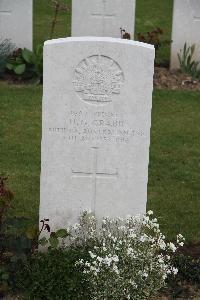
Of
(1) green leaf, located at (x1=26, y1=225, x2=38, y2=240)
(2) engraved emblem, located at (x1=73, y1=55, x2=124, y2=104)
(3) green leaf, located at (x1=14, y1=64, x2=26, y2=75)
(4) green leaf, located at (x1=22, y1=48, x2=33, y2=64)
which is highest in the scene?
(2) engraved emblem, located at (x1=73, y1=55, x2=124, y2=104)

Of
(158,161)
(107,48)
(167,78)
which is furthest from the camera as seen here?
(167,78)

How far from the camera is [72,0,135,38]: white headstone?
38.6 ft

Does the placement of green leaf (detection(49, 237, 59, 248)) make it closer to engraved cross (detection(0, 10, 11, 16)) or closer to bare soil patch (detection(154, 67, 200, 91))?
bare soil patch (detection(154, 67, 200, 91))

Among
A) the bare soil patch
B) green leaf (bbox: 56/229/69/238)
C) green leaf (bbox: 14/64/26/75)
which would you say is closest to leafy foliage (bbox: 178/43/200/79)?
the bare soil patch

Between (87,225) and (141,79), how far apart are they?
1.15 metres

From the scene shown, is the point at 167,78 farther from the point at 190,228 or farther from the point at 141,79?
the point at 141,79

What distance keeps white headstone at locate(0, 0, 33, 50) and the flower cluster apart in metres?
6.54

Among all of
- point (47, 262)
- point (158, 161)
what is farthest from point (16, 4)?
point (47, 262)

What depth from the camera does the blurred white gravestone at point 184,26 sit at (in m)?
11.7

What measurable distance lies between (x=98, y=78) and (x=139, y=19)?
11.2 m

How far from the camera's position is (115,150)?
5969 millimetres

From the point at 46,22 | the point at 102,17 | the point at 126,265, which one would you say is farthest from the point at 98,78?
the point at 46,22

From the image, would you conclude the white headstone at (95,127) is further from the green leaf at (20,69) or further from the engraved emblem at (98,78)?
the green leaf at (20,69)

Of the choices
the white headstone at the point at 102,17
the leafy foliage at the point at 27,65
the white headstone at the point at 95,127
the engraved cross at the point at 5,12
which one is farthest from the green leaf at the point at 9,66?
the white headstone at the point at 95,127
